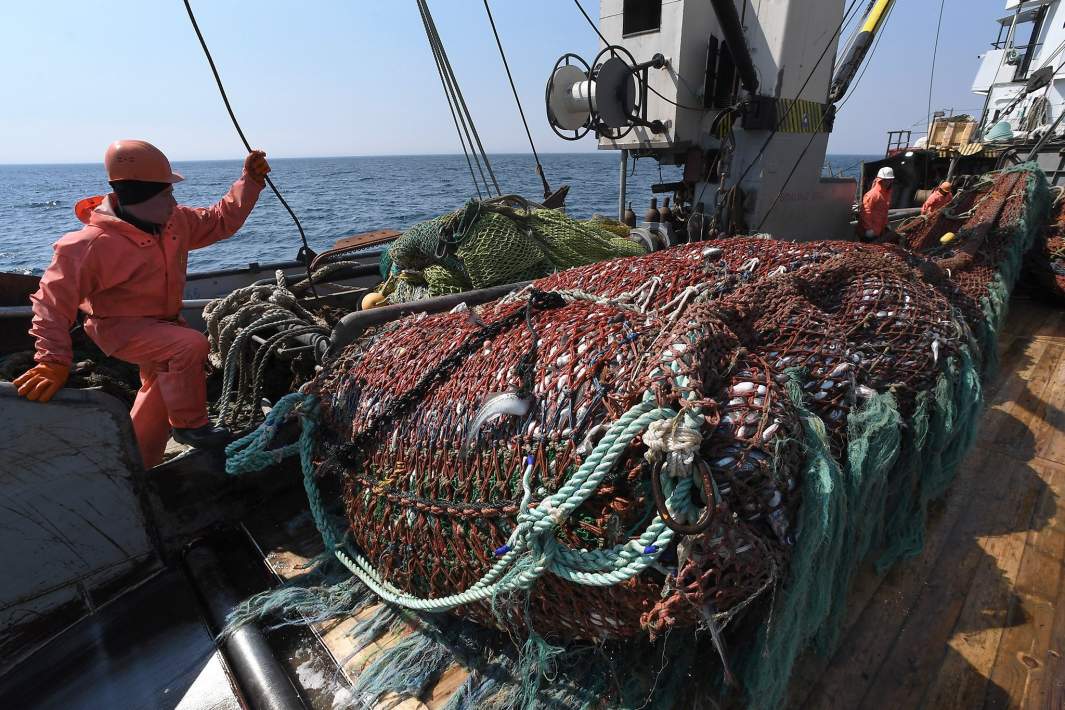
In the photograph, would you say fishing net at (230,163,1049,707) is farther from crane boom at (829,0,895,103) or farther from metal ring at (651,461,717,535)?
crane boom at (829,0,895,103)

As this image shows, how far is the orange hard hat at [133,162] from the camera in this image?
7.89 ft

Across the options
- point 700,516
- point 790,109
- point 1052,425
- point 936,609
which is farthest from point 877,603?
point 790,109

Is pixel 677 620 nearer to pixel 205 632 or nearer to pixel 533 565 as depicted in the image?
pixel 533 565

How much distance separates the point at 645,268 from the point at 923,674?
1827mm

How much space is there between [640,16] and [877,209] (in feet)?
12.6

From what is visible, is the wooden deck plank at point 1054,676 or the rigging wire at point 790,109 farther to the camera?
the rigging wire at point 790,109

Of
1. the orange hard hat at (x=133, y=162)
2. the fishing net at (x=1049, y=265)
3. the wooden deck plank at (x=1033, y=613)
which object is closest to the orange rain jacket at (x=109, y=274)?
the orange hard hat at (x=133, y=162)

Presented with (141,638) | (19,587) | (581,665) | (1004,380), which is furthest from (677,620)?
(1004,380)

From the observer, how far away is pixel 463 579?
1.68 m

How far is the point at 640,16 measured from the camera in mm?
5930

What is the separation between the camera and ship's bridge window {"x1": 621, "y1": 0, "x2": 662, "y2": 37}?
5855 millimetres

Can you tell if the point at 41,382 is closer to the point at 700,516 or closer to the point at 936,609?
the point at 700,516

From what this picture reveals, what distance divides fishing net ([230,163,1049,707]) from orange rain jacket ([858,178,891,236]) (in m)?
5.05

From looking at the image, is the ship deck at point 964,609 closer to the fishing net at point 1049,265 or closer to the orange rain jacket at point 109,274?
the orange rain jacket at point 109,274
